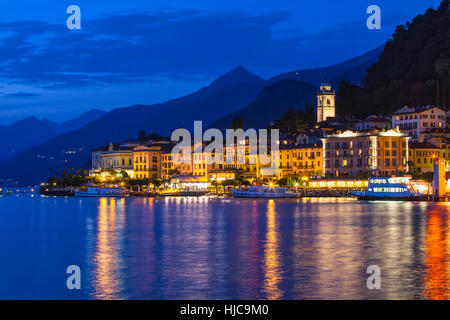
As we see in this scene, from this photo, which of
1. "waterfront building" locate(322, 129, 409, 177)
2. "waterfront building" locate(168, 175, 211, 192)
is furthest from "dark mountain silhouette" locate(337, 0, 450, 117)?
"waterfront building" locate(168, 175, 211, 192)

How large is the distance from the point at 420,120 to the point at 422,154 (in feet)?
26.3

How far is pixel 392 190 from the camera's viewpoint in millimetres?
112125

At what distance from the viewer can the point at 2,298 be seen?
32750 millimetres

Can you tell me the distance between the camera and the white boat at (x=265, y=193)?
5418 inches

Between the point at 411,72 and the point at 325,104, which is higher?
the point at 411,72

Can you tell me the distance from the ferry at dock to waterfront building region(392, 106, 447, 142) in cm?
2934

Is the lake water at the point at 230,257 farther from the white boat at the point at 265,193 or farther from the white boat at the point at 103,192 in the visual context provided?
the white boat at the point at 103,192

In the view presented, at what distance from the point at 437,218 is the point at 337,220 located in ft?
30.5

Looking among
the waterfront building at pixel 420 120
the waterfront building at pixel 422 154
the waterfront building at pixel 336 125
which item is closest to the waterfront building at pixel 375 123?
the waterfront building at pixel 420 120

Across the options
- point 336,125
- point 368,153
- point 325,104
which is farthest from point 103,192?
point 368,153

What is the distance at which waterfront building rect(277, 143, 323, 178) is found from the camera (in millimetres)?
146250

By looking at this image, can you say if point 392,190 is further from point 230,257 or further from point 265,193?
point 230,257

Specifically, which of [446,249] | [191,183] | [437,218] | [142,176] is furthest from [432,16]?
[446,249]

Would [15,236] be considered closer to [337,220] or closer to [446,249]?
[337,220]
